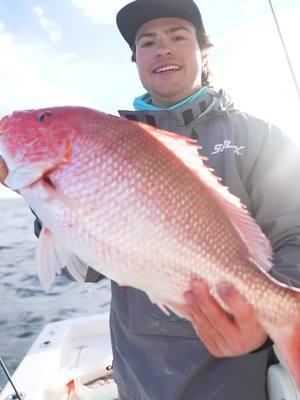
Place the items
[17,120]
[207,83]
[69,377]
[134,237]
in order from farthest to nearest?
[69,377], [207,83], [17,120], [134,237]

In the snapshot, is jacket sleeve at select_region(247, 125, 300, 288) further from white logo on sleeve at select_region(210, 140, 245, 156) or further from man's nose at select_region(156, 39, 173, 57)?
man's nose at select_region(156, 39, 173, 57)

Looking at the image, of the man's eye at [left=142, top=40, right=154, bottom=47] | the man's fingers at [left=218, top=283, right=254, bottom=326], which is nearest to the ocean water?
the man's eye at [left=142, top=40, right=154, bottom=47]

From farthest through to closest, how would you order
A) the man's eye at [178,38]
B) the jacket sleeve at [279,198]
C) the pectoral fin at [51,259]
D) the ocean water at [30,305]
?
1. the ocean water at [30,305]
2. the man's eye at [178,38]
3. the jacket sleeve at [279,198]
4. the pectoral fin at [51,259]

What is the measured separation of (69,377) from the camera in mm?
3574

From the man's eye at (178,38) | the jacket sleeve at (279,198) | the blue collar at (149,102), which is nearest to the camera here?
the jacket sleeve at (279,198)

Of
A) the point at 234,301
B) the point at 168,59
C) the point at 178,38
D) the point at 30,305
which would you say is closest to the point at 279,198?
the point at 234,301

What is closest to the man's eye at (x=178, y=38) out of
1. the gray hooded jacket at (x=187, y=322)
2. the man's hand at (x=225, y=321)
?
the gray hooded jacket at (x=187, y=322)

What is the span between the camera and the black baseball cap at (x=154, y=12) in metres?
2.27

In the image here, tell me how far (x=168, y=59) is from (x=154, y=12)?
0.27m

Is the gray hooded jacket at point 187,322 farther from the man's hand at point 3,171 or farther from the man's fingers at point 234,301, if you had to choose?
the man's hand at point 3,171

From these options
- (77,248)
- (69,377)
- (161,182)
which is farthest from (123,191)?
(69,377)

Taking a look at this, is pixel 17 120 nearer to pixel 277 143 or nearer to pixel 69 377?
pixel 277 143

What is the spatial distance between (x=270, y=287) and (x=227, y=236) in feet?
0.70

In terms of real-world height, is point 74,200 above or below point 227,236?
above
